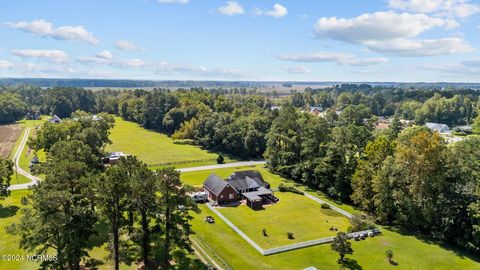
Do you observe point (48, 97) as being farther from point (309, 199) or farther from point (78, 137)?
point (309, 199)

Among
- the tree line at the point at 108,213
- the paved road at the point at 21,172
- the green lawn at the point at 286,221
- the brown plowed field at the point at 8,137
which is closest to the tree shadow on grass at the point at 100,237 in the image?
the tree line at the point at 108,213

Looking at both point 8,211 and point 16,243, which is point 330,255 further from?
point 8,211

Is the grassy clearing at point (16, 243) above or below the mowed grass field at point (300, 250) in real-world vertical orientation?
above

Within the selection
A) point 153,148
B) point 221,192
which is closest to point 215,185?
point 221,192

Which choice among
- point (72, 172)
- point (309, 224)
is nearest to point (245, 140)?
point (309, 224)

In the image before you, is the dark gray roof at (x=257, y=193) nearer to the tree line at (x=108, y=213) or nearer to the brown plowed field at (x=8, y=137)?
the tree line at (x=108, y=213)

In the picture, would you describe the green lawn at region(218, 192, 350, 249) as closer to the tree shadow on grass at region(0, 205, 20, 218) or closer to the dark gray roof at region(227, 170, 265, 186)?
the dark gray roof at region(227, 170, 265, 186)

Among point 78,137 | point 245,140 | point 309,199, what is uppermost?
point 78,137
